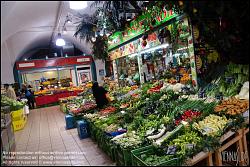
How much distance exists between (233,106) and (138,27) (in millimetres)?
5404

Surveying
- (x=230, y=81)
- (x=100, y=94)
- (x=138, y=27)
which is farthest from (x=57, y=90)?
(x=230, y=81)

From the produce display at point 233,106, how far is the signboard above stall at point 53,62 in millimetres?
15056

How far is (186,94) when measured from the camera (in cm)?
614

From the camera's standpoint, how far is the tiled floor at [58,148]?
5168 mm

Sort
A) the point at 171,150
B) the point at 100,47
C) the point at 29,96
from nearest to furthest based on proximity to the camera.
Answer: the point at 171,150, the point at 100,47, the point at 29,96

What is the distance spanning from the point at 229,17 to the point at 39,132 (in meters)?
7.27

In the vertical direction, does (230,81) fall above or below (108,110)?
above

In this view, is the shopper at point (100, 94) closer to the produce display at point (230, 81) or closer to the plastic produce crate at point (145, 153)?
the produce display at point (230, 81)

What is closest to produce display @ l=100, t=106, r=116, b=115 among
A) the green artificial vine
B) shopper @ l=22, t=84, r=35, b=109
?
the green artificial vine

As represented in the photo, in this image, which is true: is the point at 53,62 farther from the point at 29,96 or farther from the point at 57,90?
the point at 29,96

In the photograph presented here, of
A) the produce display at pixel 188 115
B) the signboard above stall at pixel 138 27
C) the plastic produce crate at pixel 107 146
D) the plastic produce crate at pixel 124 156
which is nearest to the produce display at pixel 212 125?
the produce display at pixel 188 115

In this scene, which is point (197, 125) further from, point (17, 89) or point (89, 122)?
point (17, 89)

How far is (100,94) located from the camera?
26.3 feet

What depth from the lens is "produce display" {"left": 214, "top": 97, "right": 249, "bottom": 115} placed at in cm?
419
